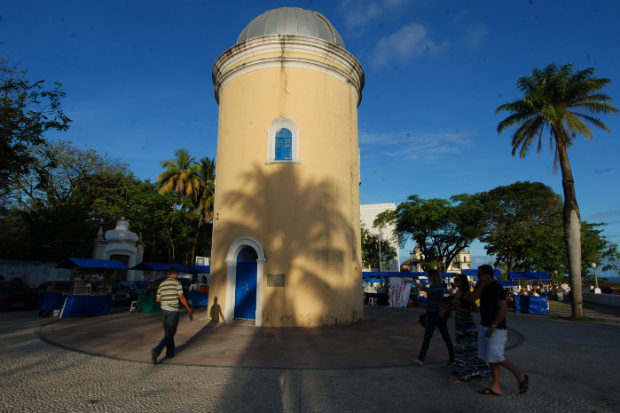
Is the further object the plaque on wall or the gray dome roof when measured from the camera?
the gray dome roof

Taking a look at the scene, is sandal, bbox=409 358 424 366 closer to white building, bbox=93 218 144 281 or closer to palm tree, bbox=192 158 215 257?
white building, bbox=93 218 144 281

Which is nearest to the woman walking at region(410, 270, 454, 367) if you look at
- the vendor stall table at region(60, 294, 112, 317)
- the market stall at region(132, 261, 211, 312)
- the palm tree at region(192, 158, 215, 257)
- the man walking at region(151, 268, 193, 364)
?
the man walking at region(151, 268, 193, 364)

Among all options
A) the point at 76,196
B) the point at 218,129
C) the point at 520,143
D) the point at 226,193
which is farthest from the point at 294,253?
the point at 76,196

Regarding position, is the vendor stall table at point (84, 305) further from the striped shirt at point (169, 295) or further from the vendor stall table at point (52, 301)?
the striped shirt at point (169, 295)

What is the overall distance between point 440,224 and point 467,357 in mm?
32413

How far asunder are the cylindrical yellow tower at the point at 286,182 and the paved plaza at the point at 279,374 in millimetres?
1825

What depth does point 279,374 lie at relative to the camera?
19.3 ft

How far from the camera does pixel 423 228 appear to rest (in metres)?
37.0

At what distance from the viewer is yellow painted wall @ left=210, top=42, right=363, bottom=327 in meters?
11.5

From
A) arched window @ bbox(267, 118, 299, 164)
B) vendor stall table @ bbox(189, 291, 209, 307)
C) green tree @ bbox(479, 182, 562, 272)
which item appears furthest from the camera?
green tree @ bbox(479, 182, 562, 272)

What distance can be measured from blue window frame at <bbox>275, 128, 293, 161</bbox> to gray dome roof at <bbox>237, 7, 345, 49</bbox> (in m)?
3.67

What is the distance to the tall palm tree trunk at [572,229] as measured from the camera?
1576cm

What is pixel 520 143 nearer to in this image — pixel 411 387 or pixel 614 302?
pixel 614 302

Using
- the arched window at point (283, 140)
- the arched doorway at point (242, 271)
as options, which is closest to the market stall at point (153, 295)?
the arched doorway at point (242, 271)
